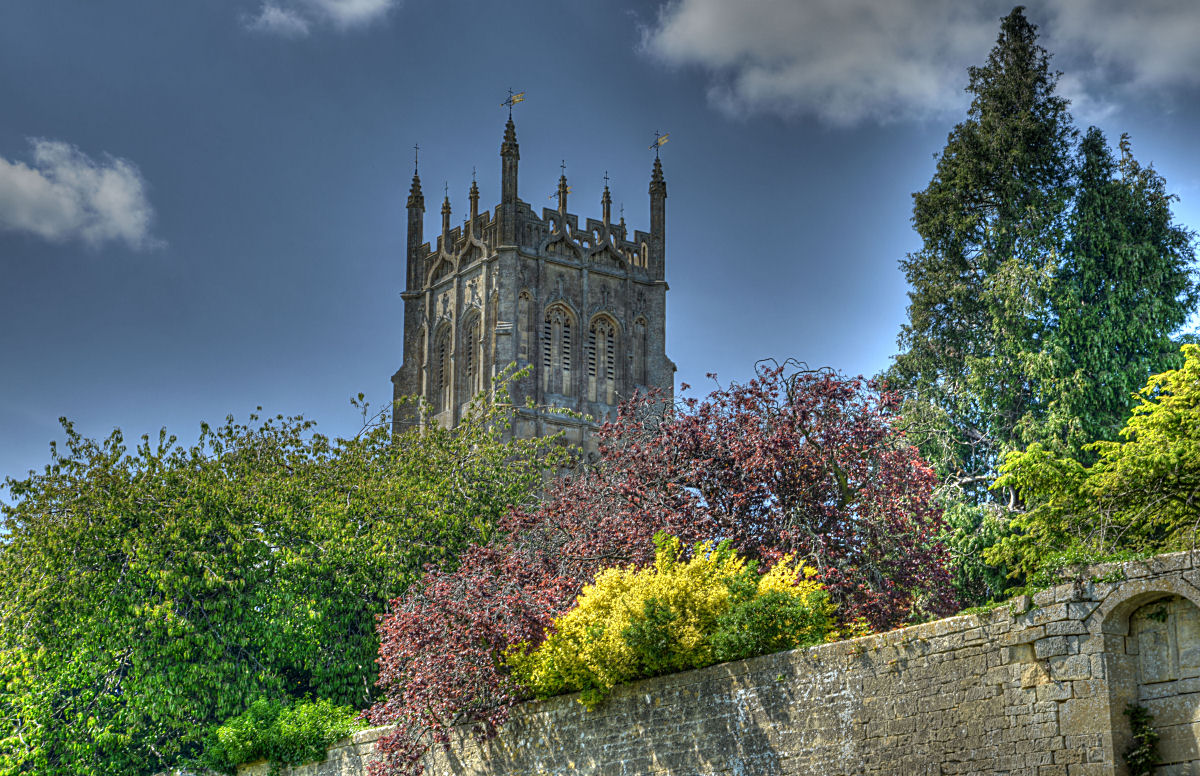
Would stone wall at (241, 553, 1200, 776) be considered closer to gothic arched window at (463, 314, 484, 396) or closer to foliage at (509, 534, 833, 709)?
foliage at (509, 534, 833, 709)

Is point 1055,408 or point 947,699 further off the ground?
point 1055,408

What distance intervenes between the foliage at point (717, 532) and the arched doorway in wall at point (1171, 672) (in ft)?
20.9

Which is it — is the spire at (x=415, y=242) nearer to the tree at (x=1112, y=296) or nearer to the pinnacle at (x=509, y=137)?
the pinnacle at (x=509, y=137)

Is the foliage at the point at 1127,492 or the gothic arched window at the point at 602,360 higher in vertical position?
the gothic arched window at the point at 602,360

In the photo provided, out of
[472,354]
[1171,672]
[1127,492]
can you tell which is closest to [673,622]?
[1127,492]

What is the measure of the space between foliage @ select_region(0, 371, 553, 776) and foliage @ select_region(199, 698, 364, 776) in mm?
755

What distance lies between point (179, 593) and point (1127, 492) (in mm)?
15449

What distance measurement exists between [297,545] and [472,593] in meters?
6.93

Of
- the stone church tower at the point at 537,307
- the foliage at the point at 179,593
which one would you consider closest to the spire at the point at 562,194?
the stone church tower at the point at 537,307

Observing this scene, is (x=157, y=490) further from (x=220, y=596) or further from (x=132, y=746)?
(x=132, y=746)

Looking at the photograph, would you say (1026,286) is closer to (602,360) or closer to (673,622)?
(673,622)

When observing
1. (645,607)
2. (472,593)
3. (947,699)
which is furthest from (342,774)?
(947,699)

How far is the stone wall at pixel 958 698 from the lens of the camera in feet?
37.6

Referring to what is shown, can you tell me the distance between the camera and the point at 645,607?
52.2ft
